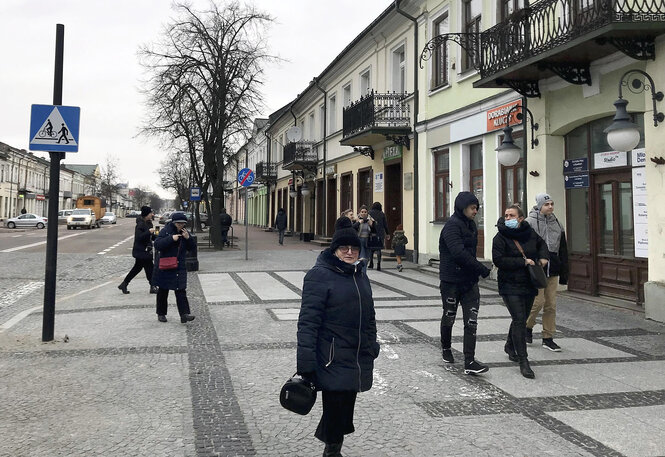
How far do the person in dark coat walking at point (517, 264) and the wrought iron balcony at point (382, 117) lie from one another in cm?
1222

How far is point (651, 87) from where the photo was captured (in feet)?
26.6

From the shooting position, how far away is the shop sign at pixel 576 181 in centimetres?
1023

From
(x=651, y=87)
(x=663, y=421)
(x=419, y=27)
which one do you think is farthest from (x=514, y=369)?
(x=419, y=27)

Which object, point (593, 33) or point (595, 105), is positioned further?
point (595, 105)

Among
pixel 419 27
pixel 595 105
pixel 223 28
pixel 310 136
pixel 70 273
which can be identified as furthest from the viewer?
pixel 310 136

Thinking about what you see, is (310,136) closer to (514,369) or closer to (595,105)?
(595,105)

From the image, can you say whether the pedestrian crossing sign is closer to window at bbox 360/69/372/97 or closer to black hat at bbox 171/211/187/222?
black hat at bbox 171/211/187/222

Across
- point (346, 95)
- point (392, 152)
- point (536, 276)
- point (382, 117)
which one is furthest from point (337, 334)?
point (346, 95)

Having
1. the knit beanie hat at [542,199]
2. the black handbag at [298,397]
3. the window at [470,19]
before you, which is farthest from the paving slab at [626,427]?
the window at [470,19]

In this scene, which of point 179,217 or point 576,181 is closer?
point 179,217

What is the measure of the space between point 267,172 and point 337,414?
37925 mm

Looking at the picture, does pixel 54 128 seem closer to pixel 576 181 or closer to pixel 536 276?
pixel 536 276

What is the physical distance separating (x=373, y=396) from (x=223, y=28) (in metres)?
19.9

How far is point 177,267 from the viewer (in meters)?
7.41
